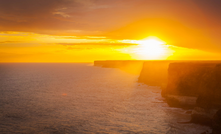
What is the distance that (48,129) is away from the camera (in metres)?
20.6

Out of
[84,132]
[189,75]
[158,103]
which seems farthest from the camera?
[158,103]

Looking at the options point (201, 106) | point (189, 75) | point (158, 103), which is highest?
point (189, 75)

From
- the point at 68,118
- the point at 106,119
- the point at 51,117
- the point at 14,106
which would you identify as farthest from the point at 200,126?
the point at 14,106

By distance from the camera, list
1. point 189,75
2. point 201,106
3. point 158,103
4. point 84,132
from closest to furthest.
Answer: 1. point 84,132
2. point 201,106
3. point 189,75
4. point 158,103

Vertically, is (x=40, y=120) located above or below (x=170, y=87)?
below

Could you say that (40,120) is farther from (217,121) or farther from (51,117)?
(217,121)

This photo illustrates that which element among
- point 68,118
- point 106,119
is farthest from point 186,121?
point 68,118

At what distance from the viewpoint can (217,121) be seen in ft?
57.3

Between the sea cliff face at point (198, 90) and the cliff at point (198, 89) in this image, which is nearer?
the sea cliff face at point (198, 90)

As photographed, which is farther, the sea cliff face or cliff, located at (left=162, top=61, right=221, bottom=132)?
cliff, located at (left=162, top=61, right=221, bottom=132)

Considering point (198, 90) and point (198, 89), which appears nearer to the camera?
point (198, 90)

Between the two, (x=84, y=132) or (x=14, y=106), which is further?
(x=14, y=106)

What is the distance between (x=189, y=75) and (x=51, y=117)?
962 inches

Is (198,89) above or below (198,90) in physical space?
above
